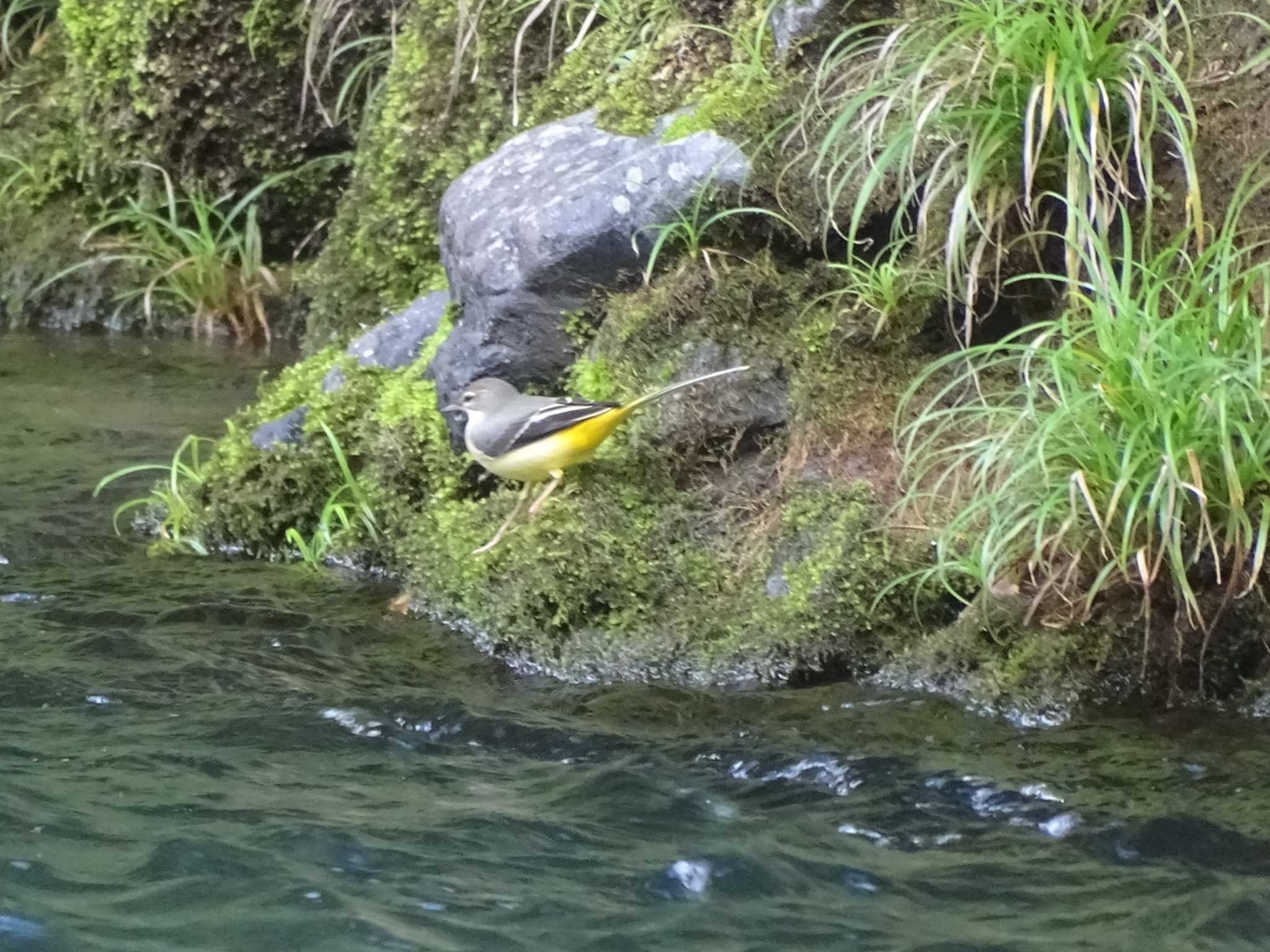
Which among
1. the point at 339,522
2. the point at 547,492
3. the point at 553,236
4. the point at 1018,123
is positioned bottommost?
the point at 339,522

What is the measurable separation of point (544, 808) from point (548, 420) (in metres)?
1.33

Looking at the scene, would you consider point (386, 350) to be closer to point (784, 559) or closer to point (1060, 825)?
point (784, 559)

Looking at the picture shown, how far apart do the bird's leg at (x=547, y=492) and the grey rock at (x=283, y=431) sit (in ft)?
3.91

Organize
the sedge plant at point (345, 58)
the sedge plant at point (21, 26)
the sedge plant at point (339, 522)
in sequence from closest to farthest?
the sedge plant at point (339, 522), the sedge plant at point (345, 58), the sedge plant at point (21, 26)

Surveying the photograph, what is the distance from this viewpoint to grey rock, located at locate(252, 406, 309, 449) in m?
5.19

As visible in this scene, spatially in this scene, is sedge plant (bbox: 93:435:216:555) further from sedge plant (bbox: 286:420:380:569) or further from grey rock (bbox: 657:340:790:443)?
grey rock (bbox: 657:340:790:443)

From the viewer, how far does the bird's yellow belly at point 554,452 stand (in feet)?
13.8

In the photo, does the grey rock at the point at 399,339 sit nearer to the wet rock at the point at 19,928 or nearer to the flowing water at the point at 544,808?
the flowing water at the point at 544,808

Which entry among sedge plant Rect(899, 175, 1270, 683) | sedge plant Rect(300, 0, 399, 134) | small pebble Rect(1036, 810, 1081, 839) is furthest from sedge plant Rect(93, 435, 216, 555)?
small pebble Rect(1036, 810, 1081, 839)

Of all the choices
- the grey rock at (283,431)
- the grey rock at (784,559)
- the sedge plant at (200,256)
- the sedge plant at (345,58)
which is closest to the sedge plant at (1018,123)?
the grey rock at (784,559)

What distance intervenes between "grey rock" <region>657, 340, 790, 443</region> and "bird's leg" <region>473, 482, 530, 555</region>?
44 centimetres

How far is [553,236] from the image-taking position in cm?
463

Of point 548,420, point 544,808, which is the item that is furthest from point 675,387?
point 544,808

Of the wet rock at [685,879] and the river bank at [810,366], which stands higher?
the river bank at [810,366]
